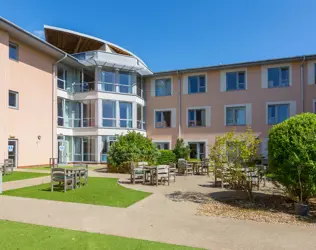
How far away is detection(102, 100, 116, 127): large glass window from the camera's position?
2455 centimetres

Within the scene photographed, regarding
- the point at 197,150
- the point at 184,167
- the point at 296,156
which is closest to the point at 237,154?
the point at 296,156

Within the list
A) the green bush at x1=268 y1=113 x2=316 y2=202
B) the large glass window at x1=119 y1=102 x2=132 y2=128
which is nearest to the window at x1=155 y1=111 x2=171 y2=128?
the large glass window at x1=119 y1=102 x2=132 y2=128

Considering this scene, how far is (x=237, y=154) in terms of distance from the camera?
29.9 feet

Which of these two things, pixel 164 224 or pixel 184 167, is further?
pixel 184 167

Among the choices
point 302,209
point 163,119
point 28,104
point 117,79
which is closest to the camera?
point 302,209

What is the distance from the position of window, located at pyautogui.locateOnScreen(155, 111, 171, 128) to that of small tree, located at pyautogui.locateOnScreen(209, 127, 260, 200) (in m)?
17.6

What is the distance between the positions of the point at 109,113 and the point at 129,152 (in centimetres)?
779

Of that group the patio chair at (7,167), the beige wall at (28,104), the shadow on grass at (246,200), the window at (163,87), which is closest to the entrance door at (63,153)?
the beige wall at (28,104)

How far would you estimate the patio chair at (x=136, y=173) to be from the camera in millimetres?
13000

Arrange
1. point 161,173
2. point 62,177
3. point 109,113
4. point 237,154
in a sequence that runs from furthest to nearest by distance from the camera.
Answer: point 109,113 < point 161,173 < point 62,177 < point 237,154

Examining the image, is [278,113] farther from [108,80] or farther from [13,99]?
[13,99]

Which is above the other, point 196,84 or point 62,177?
point 196,84

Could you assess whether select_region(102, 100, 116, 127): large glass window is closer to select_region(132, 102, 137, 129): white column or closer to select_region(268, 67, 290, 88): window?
select_region(132, 102, 137, 129): white column

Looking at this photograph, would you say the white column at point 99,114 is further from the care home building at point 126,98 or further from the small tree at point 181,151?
the small tree at point 181,151
